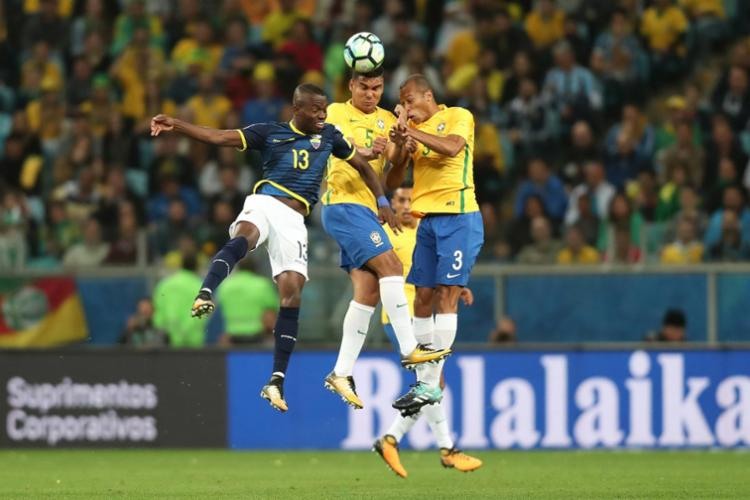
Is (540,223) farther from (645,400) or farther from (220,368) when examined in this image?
(220,368)

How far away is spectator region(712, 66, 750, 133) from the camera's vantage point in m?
19.6

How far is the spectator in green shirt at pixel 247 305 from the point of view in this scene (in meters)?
17.9

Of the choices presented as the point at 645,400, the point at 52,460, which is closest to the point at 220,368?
the point at 52,460

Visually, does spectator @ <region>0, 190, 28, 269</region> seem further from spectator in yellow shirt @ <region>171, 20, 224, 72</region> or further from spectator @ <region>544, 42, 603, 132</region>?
spectator @ <region>544, 42, 603, 132</region>

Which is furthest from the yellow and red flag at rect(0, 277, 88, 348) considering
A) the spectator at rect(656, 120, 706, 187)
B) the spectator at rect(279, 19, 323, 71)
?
the spectator at rect(656, 120, 706, 187)

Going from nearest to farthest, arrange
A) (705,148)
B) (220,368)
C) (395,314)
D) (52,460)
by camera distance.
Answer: (395,314) → (52,460) → (220,368) → (705,148)

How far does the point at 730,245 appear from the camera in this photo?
17.4 metres

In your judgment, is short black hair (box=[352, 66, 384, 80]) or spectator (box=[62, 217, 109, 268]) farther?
spectator (box=[62, 217, 109, 268])

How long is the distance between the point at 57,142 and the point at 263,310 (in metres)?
5.30

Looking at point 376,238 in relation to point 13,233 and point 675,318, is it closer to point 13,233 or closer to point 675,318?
point 675,318

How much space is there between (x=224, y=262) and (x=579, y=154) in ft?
28.8

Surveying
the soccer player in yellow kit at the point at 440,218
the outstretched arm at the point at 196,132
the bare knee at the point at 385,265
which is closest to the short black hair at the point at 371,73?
the soccer player in yellow kit at the point at 440,218

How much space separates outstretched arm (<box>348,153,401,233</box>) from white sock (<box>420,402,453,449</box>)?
1.74m

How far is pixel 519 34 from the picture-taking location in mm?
21234
